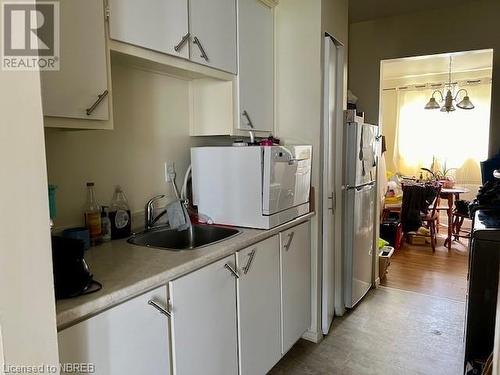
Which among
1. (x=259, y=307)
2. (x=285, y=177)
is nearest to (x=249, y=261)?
(x=259, y=307)

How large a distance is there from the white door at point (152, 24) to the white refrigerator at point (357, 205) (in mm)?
1528

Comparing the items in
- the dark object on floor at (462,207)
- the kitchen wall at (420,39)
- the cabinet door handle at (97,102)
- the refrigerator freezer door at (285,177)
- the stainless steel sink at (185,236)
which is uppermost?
the kitchen wall at (420,39)

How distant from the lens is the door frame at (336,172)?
7.98 feet

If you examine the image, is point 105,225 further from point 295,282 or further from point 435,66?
point 435,66

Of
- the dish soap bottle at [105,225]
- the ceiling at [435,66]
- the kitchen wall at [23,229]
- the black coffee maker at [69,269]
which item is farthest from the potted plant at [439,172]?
the kitchen wall at [23,229]

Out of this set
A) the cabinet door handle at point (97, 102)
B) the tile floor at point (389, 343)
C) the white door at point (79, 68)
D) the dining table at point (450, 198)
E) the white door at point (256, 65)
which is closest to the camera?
the white door at point (79, 68)

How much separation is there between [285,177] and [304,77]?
2.46 ft

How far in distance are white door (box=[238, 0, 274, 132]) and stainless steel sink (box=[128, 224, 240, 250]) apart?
23.6 inches

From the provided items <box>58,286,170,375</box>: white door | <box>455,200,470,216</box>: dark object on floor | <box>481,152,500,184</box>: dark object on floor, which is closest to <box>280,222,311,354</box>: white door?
<box>58,286,170,375</box>: white door

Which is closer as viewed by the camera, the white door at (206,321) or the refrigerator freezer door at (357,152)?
the white door at (206,321)

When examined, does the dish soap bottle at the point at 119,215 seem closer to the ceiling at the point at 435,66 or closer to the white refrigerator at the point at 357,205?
the white refrigerator at the point at 357,205

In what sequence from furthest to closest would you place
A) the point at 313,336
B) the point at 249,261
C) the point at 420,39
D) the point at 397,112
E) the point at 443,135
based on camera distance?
the point at 397,112, the point at 443,135, the point at 420,39, the point at 313,336, the point at 249,261

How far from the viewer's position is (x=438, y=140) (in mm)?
6129

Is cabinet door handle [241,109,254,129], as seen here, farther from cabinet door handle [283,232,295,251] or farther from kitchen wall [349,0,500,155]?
kitchen wall [349,0,500,155]
